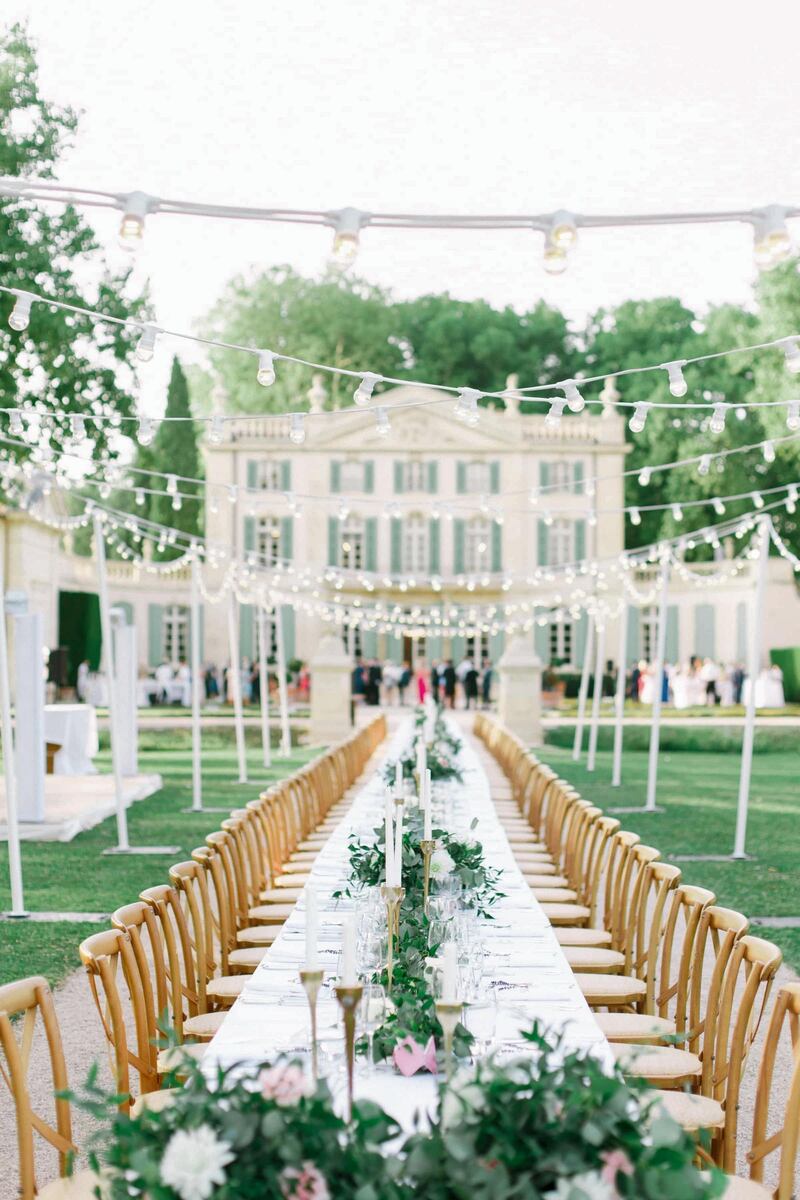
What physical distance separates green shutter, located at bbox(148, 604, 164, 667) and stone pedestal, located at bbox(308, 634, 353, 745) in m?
15.8

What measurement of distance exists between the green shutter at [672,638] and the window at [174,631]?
13.0 metres

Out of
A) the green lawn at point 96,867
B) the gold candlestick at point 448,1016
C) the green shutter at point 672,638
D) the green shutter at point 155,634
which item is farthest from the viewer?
the green shutter at point 155,634

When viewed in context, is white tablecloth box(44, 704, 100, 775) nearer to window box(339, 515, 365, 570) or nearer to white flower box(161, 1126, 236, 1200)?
white flower box(161, 1126, 236, 1200)

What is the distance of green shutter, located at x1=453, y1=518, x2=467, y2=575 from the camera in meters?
36.9

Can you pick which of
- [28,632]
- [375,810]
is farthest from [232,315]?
[375,810]

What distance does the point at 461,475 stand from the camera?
37.0m

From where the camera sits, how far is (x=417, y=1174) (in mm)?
1877

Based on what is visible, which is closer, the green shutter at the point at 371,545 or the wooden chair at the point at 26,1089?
the wooden chair at the point at 26,1089

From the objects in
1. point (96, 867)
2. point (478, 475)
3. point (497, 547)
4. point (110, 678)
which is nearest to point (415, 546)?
point (497, 547)

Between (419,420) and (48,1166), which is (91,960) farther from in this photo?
(419,420)

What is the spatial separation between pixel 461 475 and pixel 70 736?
23.1 m

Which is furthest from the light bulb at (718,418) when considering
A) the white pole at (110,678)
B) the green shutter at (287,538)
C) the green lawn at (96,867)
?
the green shutter at (287,538)

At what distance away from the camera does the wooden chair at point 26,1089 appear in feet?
8.98

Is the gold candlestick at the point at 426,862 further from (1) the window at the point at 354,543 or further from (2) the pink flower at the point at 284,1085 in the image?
(1) the window at the point at 354,543
